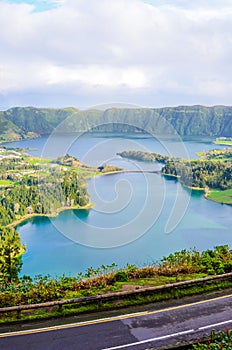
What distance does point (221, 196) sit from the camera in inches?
2089

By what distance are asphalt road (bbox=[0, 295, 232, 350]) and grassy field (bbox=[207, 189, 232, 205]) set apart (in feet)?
151

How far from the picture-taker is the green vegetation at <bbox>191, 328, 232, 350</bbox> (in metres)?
4.38

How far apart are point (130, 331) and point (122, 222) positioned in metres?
9.05

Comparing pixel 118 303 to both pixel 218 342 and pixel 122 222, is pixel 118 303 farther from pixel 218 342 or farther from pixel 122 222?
pixel 122 222

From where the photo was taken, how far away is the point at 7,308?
514cm

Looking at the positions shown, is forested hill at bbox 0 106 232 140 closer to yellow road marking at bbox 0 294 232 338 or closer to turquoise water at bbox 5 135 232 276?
turquoise water at bbox 5 135 232 276

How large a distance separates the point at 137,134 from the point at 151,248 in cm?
2055

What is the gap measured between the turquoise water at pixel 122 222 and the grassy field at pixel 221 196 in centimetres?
146

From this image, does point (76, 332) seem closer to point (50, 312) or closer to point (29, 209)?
point (50, 312)

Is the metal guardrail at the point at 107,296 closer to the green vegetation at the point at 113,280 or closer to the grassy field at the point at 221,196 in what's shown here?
the green vegetation at the point at 113,280

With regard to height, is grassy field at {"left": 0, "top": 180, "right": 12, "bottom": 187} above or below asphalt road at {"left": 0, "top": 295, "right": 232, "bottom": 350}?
below

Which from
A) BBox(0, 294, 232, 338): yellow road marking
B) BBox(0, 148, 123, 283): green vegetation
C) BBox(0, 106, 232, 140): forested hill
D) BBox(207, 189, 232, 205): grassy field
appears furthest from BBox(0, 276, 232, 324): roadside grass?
BBox(0, 106, 232, 140): forested hill

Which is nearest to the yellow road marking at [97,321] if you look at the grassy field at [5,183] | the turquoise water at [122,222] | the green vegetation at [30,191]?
the green vegetation at [30,191]

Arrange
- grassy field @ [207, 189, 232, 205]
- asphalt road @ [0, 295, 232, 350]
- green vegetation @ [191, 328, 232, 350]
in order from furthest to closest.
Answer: grassy field @ [207, 189, 232, 205], asphalt road @ [0, 295, 232, 350], green vegetation @ [191, 328, 232, 350]
